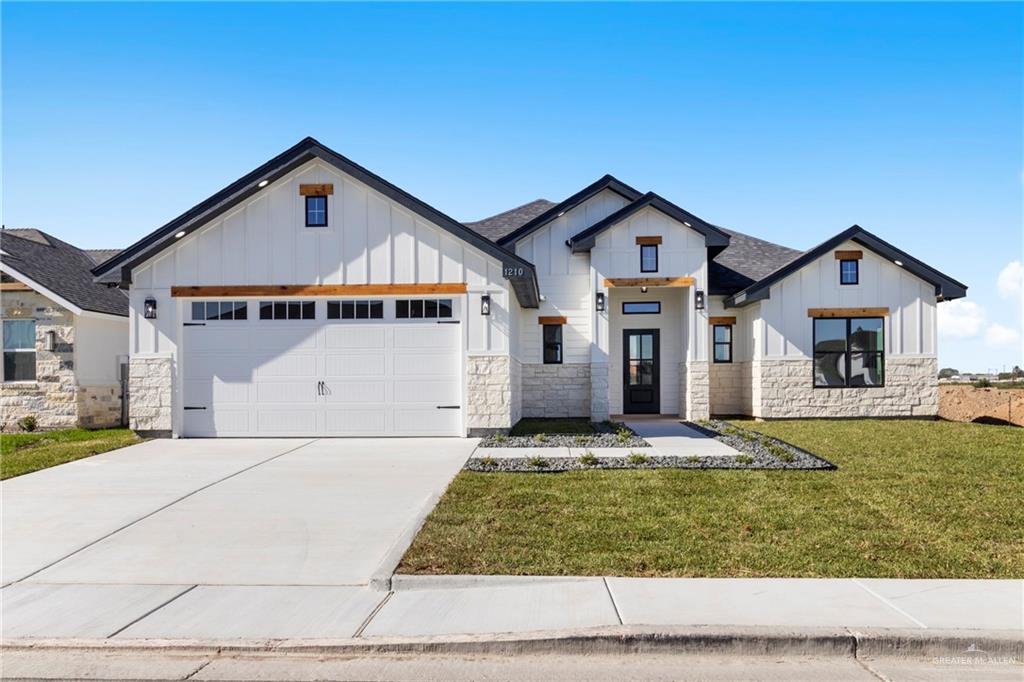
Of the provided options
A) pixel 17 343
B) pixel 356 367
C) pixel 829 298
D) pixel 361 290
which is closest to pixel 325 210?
pixel 361 290

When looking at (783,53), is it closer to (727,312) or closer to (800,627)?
(727,312)

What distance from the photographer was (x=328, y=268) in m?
14.2

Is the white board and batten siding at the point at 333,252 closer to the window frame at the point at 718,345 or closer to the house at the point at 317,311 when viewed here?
the house at the point at 317,311

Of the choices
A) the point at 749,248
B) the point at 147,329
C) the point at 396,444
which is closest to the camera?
the point at 396,444

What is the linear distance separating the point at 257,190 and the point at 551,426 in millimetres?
8341

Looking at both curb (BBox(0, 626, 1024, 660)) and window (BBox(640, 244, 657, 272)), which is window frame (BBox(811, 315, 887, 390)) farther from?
curb (BBox(0, 626, 1024, 660))

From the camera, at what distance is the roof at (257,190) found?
1375 centimetres

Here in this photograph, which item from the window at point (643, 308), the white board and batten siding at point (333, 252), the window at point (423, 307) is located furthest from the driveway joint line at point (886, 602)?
the window at point (643, 308)

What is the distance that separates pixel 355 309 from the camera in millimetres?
14297

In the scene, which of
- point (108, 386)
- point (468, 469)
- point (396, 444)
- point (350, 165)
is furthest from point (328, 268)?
point (108, 386)

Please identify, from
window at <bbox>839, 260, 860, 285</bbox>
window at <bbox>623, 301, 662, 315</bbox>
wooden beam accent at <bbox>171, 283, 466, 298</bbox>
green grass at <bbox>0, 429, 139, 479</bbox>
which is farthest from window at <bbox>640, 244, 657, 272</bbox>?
green grass at <bbox>0, 429, 139, 479</bbox>

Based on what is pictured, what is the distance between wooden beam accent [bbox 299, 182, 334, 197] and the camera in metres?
14.1

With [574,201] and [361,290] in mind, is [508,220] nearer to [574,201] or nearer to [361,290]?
[574,201]

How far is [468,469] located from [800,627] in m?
6.30
